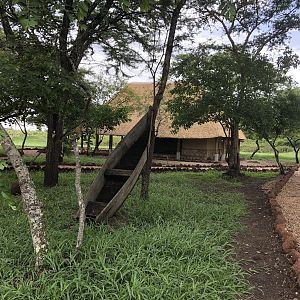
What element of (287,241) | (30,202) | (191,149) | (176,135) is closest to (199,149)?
(191,149)

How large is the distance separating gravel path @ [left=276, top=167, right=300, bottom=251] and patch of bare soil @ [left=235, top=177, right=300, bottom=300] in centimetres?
33

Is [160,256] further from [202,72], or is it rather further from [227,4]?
[202,72]

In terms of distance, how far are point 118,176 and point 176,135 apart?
1641cm

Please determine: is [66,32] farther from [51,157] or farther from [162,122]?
[162,122]

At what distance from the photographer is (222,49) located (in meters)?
13.4

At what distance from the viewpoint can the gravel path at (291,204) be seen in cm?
640

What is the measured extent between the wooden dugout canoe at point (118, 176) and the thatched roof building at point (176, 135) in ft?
44.5

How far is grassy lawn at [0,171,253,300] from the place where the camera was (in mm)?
3367

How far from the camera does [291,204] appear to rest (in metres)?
8.65

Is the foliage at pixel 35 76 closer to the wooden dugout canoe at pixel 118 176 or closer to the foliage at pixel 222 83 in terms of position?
the wooden dugout canoe at pixel 118 176

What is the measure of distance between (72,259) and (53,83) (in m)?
3.28

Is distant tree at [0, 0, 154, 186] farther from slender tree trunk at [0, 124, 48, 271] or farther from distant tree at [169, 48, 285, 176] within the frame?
distant tree at [169, 48, 285, 176]

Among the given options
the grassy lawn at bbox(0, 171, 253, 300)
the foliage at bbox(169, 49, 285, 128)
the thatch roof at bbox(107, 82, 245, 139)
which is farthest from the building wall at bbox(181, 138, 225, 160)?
the grassy lawn at bbox(0, 171, 253, 300)

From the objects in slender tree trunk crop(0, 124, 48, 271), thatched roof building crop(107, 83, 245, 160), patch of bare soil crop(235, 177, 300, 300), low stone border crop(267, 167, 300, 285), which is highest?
thatched roof building crop(107, 83, 245, 160)
